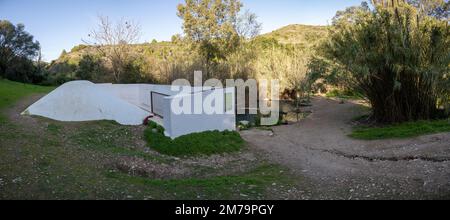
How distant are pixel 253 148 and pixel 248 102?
7.70 m

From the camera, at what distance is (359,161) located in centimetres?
704

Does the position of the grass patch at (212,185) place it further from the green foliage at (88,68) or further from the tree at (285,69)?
the green foliage at (88,68)

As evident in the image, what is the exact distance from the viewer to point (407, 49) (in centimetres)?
926

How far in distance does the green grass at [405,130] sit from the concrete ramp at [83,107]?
5924 mm

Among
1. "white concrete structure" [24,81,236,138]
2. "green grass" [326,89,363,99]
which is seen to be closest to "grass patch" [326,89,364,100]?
"green grass" [326,89,363,99]

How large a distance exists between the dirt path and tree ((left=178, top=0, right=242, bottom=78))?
36.6 ft

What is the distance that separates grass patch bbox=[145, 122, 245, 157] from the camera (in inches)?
307

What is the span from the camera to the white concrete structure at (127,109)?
28.3ft

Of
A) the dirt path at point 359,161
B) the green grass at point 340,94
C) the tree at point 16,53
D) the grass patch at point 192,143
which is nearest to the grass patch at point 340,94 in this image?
the green grass at point 340,94

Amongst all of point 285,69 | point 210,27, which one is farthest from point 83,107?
point 210,27

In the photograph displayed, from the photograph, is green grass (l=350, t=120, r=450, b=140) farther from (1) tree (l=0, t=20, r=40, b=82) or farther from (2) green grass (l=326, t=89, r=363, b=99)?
(1) tree (l=0, t=20, r=40, b=82)

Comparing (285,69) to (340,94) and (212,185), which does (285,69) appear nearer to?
(340,94)
